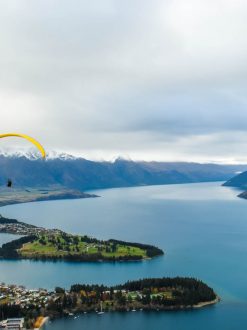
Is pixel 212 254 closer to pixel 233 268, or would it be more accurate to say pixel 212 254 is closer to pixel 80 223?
pixel 233 268

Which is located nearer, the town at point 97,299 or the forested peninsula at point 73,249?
the town at point 97,299

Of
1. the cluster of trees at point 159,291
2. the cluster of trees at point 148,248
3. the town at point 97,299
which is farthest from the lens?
the cluster of trees at point 148,248

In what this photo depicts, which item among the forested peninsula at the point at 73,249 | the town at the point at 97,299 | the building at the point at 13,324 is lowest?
the building at the point at 13,324

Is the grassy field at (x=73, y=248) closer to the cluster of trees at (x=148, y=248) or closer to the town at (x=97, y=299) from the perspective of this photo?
the cluster of trees at (x=148, y=248)

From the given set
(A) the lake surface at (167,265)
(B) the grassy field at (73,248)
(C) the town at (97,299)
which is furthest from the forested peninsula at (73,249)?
(C) the town at (97,299)

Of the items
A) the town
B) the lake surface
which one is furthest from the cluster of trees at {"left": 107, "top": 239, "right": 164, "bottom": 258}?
the town

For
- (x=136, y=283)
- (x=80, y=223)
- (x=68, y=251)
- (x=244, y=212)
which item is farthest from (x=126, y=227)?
(x=136, y=283)

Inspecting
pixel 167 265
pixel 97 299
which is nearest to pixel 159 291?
pixel 97 299

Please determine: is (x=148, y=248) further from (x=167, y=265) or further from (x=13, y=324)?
(x=13, y=324)
